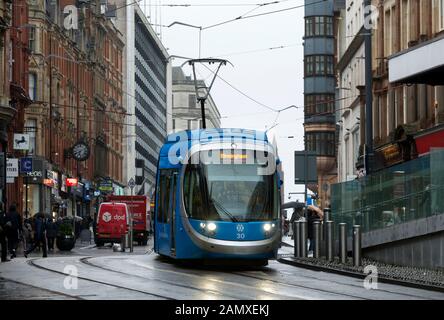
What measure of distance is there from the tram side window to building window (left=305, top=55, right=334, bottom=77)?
80.4 meters

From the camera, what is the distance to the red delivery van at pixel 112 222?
58.3 m

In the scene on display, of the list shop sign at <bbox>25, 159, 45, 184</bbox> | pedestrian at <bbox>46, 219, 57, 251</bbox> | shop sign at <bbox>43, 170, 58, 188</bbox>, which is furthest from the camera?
shop sign at <bbox>43, 170, 58, 188</bbox>

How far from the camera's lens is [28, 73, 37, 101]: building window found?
7169 cm

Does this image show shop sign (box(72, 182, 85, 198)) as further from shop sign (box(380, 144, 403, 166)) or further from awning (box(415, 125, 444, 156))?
awning (box(415, 125, 444, 156))

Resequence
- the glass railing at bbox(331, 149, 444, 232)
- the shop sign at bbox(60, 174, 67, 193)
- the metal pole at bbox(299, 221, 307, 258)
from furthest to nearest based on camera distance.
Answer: the shop sign at bbox(60, 174, 67, 193) < the metal pole at bbox(299, 221, 307, 258) < the glass railing at bbox(331, 149, 444, 232)

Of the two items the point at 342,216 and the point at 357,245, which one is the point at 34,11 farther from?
the point at 357,245

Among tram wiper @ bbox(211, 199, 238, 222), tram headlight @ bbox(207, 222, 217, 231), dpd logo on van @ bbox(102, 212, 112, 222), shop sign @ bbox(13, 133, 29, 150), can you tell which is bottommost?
dpd logo on van @ bbox(102, 212, 112, 222)

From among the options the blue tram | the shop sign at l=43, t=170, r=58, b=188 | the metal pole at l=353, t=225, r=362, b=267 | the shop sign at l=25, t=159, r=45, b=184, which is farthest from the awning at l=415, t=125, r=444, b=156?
the shop sign at l=43, t=170, r=58, b=188

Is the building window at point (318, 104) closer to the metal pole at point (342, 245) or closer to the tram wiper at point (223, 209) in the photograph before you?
the metal pole at point (342, 245)

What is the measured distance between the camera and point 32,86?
71.9m

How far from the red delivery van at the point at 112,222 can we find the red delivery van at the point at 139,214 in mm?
3721

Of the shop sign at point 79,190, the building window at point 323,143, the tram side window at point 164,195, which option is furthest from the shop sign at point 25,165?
the building window at point 323,143
